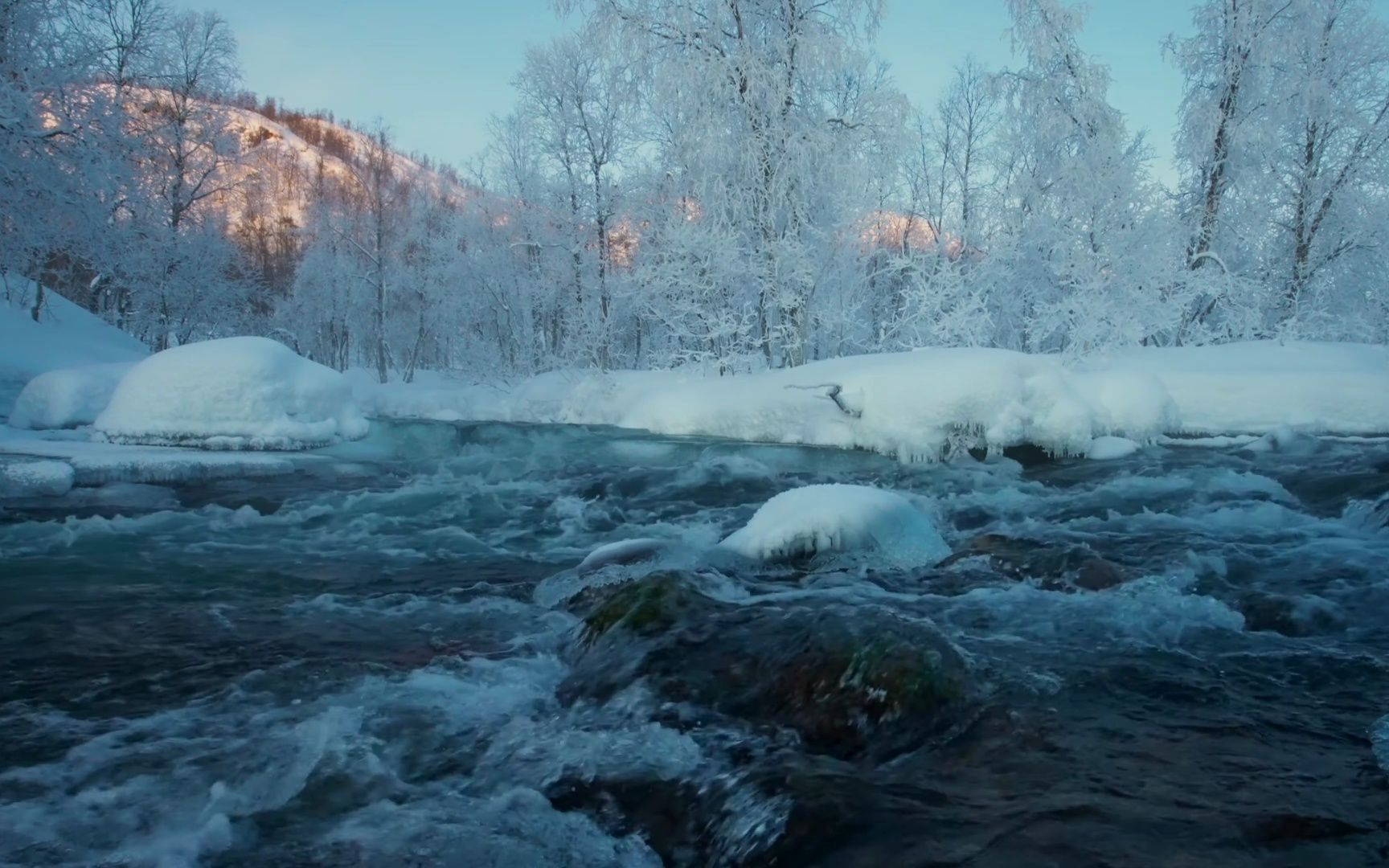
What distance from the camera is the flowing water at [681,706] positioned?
2438 mm

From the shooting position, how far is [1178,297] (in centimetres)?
1391

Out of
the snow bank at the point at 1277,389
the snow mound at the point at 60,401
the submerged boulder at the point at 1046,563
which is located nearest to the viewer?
the submerged boulder at the point at 1046,563

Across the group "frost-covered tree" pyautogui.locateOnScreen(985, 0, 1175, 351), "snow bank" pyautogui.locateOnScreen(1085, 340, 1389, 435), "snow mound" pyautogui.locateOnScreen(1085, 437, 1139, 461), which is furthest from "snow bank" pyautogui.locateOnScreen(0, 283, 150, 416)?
"snow bank" pyautogui.locateOnScreen(1085, 340, 1389, 435)

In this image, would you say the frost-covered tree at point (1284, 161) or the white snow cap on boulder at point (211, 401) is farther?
the frost-covered tree at point (1284, 161)

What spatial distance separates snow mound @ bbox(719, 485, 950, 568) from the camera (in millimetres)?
5574

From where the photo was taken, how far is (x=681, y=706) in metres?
3.32

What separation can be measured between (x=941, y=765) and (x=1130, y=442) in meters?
9.25

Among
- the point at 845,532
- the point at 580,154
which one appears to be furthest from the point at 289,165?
the point at 845,532

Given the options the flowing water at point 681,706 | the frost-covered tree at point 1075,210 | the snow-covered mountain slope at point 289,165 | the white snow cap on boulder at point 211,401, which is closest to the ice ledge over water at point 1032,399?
the frost-covered tree at point 1075,210

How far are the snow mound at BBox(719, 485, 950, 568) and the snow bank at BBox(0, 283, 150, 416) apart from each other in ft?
47.9

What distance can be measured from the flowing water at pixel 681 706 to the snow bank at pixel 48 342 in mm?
11384

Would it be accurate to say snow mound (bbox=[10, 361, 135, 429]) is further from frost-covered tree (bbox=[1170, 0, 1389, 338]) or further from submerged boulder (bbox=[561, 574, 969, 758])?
frost-covered tree (bbox=[1170, 0, 1389, 338])

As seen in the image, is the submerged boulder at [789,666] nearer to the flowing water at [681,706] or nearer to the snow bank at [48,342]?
the flowing water at [681,706]

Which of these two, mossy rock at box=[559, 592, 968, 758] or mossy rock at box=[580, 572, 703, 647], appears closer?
mossy rock at box=[559, 592, 968, 758]
